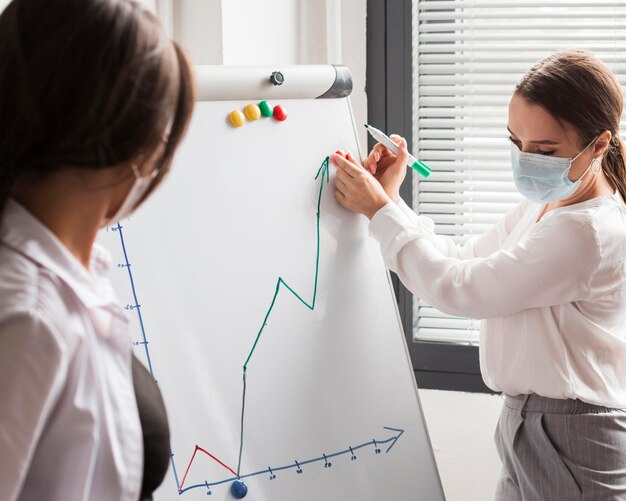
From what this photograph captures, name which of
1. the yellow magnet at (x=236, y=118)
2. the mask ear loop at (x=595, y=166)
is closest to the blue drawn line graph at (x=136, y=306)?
the yellow magnet at (x=236, y=118)

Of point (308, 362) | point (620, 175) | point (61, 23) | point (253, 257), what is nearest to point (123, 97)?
point (61, 23)

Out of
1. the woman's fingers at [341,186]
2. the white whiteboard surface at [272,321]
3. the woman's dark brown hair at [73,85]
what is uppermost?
the woman's dark brown hair at [73,85]

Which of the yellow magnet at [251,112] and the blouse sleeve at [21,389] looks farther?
the yellow magnet at [251,112]

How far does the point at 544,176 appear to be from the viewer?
137 centimetres

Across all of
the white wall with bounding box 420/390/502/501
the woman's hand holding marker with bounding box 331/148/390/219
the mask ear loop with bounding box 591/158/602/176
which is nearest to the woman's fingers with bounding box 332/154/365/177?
the woman's hand holding marker with bounding box 331/148/390/219

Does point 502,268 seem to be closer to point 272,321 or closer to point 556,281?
point 556,281

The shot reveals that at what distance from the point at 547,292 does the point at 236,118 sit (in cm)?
58

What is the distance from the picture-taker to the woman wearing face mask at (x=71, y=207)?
0.66 meters

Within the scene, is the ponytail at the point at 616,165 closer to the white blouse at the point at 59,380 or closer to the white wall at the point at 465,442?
the white wall at the point at 465,442

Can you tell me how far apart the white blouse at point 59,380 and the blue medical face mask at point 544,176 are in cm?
85

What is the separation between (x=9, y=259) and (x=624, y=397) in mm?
1085

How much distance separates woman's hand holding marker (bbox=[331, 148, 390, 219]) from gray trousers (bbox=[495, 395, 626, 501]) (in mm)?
429

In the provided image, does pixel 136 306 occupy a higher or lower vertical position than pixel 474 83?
lower

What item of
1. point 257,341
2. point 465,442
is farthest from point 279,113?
point 465,442
